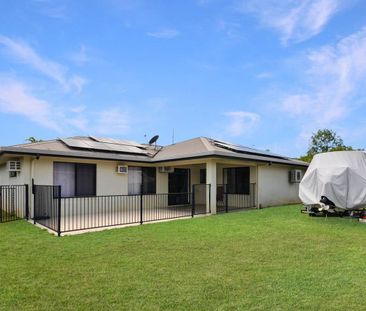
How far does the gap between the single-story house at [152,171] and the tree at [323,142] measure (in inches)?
682

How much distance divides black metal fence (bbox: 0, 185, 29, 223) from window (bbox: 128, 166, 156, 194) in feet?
14.3

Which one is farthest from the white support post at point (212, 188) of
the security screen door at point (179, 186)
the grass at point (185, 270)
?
the grass at point (185, 270)

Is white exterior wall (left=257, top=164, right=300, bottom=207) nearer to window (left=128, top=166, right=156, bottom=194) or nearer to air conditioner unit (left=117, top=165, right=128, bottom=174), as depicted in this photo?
window (left=128, top=166, right=156, bottom=194)

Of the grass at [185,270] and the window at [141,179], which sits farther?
the window at [141,179]

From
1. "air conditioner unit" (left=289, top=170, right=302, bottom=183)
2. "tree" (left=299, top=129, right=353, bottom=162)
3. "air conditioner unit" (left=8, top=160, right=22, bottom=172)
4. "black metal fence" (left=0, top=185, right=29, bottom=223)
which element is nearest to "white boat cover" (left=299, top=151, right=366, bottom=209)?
"air conditioner unit" (left=289, top=170, right=302, bottom=183)

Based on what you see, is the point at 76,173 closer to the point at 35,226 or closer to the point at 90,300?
the point at 35,226

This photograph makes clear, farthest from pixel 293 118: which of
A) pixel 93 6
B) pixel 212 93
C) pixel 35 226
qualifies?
pixel 35 226

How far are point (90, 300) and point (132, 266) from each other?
4.60ft

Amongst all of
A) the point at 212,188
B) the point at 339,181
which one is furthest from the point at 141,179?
the point at 339,181

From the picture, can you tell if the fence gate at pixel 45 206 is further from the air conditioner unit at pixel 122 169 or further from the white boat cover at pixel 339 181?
the white boat cover at pixel 339 181

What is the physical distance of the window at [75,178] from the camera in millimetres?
11969

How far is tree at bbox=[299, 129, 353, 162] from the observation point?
3375 centimetres

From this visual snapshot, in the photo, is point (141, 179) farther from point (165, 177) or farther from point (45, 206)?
point (45, 206)

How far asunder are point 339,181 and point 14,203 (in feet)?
38.9
